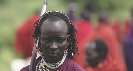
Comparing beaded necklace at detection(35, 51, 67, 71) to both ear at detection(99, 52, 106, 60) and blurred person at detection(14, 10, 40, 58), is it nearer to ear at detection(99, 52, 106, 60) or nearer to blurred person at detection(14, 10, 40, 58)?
ear at detection(99, 52, 106, 60)

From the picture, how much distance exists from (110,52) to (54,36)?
503 cm

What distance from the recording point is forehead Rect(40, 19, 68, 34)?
17.1 ft

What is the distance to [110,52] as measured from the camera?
10109 mm

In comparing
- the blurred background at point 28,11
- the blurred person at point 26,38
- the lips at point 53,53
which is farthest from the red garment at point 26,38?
the lips at point 53,53

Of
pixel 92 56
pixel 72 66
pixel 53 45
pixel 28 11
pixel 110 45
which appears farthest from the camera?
pixel 28 11

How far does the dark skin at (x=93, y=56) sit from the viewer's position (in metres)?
8.40

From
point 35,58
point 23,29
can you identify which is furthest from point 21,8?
point 35,58

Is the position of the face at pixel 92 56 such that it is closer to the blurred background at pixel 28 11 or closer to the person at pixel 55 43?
the person at pixel 55 43

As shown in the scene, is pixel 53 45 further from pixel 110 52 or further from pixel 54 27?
pixel 110 52

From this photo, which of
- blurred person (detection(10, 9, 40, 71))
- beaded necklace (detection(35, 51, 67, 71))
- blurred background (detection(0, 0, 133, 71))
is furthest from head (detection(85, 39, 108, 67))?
blurred background (detection(0, 0, 133, 71))

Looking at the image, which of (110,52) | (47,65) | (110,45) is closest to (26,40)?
(110,45)

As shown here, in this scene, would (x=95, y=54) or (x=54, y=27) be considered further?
(x=95, y=54)

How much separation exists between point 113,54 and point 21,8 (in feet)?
42.5

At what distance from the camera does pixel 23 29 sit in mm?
13594
